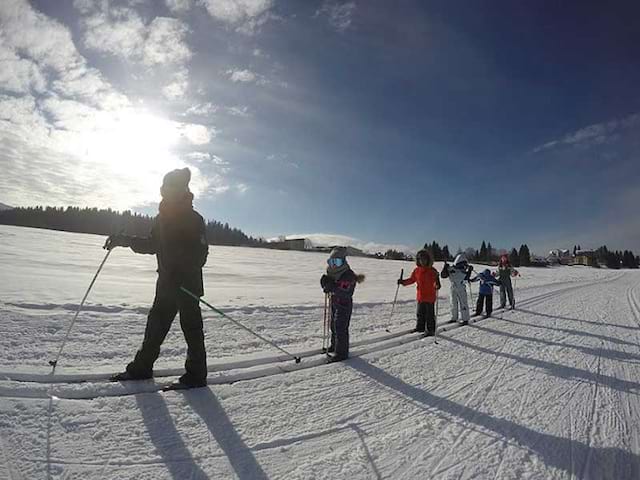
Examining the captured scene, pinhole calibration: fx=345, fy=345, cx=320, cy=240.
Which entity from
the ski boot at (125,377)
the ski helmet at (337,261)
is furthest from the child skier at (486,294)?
the ski boot at (125,377)

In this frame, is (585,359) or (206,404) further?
(585,359)

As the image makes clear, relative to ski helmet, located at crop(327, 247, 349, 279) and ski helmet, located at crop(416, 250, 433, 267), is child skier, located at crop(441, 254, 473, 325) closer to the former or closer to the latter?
ski helmet, located at crop(416, 250, 433, 267)

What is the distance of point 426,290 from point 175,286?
5.25 metres

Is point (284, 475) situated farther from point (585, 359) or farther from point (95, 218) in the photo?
point (95, 218)

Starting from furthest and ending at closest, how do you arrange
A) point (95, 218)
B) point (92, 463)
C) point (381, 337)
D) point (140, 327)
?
point (95, 218), point (381, 337), point (140, 327), point (92, 463)

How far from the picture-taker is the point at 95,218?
9275 centimetres

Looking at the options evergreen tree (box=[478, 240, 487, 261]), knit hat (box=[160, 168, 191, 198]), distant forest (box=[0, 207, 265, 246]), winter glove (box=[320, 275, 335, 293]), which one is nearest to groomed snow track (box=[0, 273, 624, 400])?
winter glove (box=[320, 275, 335, 293])

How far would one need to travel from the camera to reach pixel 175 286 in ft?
12.3

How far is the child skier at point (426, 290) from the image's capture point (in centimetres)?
707

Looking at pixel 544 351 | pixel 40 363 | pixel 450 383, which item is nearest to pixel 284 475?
pixel 450 383

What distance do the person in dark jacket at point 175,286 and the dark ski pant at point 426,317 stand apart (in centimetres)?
481

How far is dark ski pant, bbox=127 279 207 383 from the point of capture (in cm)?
374

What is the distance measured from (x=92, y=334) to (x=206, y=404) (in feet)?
10.5

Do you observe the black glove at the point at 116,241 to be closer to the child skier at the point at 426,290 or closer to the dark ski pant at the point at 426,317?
the child skier at the point at 426,290
